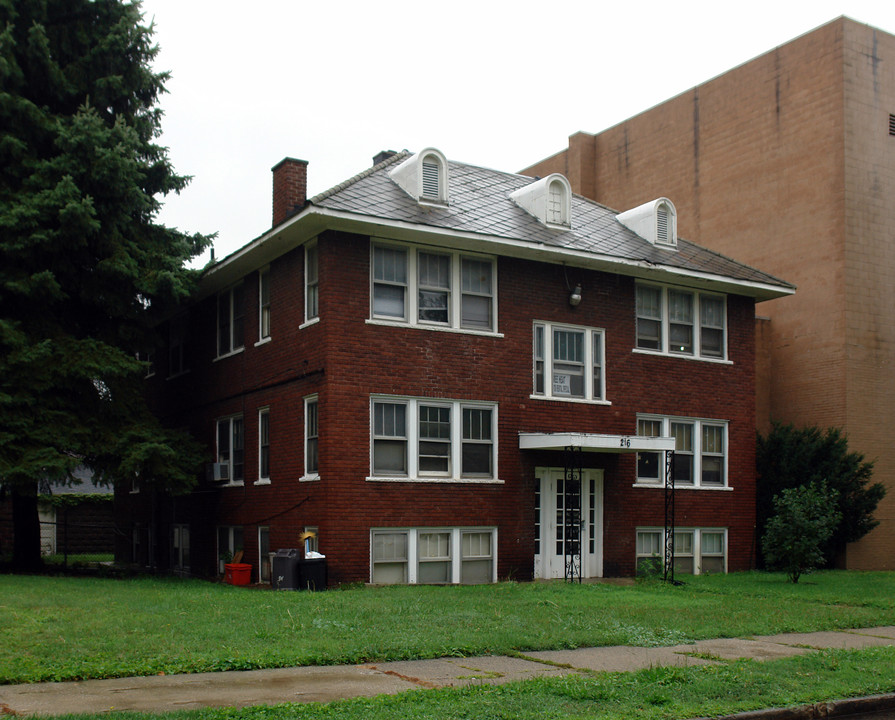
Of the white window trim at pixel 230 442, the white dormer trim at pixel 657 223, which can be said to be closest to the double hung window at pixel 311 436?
the white window trim at pixel 230 442

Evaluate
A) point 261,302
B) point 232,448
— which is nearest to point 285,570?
point 232,448

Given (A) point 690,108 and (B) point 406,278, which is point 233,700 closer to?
(B) point 406,278

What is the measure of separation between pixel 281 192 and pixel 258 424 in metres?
4.98

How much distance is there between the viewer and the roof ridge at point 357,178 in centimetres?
1847

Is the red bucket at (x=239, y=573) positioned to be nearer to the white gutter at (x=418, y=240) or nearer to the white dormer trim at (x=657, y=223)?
the white gutter at (x=418, y=240)

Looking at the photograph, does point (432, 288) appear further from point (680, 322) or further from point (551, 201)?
point (680, 322)

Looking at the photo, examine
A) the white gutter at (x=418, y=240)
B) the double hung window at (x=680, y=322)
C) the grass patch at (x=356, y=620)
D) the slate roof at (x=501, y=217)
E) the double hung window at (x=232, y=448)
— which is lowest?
the grass patch at (x=356, y=620)

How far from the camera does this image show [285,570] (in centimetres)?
1777

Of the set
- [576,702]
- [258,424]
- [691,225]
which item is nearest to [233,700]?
[576,702]

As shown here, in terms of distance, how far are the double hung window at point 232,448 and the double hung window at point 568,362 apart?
22.2ft

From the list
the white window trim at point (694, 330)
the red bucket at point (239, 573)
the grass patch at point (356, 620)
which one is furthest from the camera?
the white window trim at point (694, 330)

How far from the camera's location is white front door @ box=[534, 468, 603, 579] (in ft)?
67.5

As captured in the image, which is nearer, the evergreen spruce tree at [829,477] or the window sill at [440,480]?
the window sill at [440,480]

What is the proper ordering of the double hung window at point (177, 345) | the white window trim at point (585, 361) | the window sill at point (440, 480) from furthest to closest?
1. the double hung window at point (177, 345)
2. the white window trim at point (585, 361)
3. the window sill at point (440, 480)
